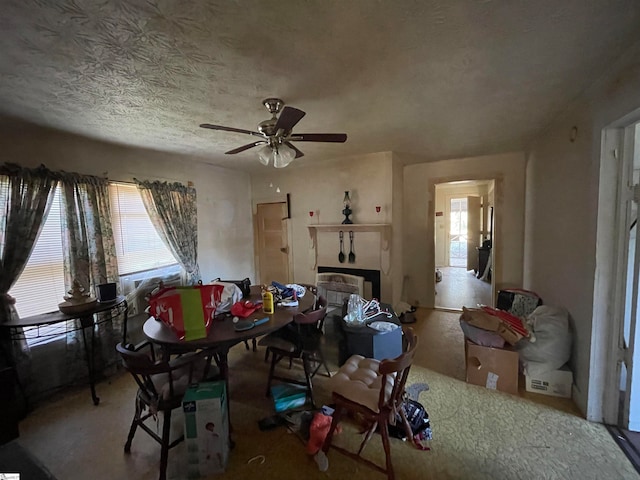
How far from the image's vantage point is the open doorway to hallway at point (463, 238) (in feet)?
19.4

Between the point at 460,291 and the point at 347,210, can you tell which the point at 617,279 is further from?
the point at 460,291

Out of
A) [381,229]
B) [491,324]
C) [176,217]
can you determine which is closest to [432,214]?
[381,229]

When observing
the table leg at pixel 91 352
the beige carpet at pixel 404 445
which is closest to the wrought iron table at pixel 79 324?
the table leg at pixel 91 352

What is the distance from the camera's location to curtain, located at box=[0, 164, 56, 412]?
2.24m

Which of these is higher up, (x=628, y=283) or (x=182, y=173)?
(x=182, y=173)

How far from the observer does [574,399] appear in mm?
2129

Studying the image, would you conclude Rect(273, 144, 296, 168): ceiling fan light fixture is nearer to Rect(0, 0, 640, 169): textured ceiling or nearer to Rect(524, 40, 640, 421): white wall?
Rect(0, 0, 640, 169): textured ceiling

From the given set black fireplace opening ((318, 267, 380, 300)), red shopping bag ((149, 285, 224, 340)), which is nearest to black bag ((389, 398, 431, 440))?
red shopping bag ((149, 285, 224, 340))

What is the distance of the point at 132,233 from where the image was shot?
3.27 meters

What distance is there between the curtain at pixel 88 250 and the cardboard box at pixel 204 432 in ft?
6.21

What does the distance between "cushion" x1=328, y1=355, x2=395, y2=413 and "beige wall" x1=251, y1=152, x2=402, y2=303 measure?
2.23 metres

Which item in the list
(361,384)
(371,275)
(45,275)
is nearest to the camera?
(361,384)

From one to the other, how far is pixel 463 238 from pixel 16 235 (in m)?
9.68

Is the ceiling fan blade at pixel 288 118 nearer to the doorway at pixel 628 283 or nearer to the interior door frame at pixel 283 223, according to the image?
the doorway at pixel 628 283
